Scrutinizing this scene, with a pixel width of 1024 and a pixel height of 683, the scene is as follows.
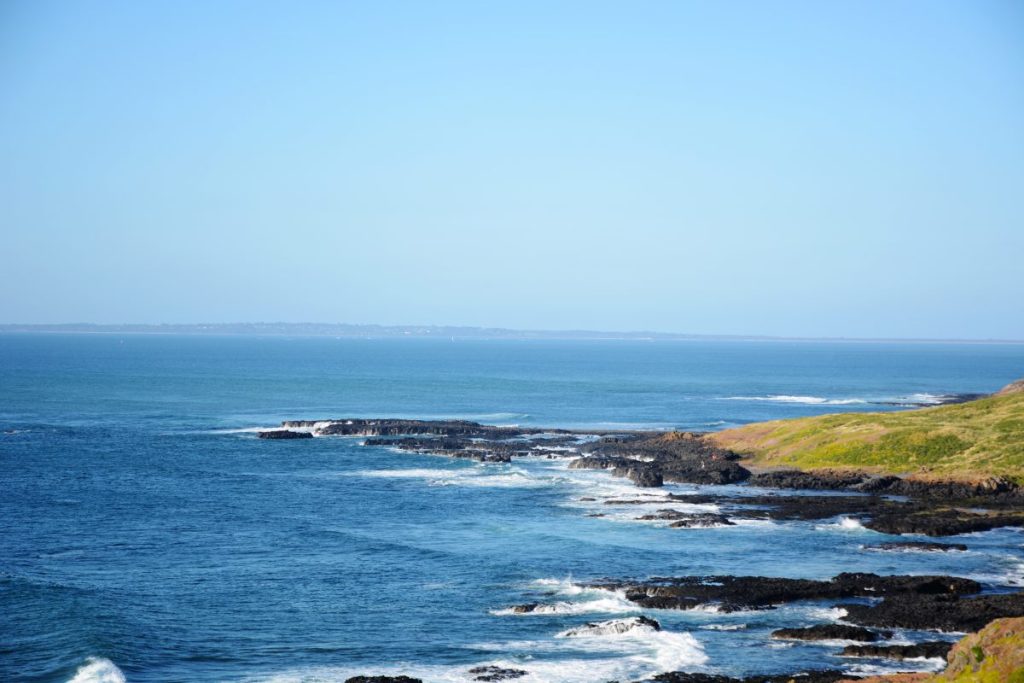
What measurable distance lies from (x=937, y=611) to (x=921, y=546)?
47.5 feet

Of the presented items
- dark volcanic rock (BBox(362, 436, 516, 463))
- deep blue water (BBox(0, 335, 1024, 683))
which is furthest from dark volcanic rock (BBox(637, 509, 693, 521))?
dark volcanic rock (BBox(362, 436, 516, 463))

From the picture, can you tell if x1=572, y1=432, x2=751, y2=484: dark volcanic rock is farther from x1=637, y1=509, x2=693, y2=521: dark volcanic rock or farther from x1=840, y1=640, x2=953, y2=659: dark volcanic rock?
x1=840, y1=640, x2=953, y2=659: dark volcanic rock

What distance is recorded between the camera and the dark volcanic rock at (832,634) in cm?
4241

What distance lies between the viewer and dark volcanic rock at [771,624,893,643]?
42.4 metres

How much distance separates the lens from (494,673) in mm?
39031

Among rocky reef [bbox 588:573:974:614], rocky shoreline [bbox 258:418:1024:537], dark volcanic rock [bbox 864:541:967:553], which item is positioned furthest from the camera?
rocky shoreline [bbox 258:418:1024:537]

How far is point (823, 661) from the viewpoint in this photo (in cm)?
4006

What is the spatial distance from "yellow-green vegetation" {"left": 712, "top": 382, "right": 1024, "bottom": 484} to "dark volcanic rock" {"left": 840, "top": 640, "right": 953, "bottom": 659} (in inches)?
1628

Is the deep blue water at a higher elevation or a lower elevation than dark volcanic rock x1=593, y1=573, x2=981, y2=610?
lower

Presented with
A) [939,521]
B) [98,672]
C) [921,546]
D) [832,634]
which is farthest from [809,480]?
[98,672]

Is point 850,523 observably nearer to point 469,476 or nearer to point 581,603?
point 581,603

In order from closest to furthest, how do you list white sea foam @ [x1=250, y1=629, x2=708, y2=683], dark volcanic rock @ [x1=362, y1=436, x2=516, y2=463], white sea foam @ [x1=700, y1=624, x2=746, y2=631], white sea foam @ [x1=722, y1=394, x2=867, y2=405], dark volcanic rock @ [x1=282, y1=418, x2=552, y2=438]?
white sea foam @ [x1=250, y1=629, x2=708, y2=683] < white sea foam @ [x1=700, y1=624, x2=746, y2=631] < dark volcanic rock @ [x1=362, y1=436, x2=516, y2=463] < dark volcanic rock @ [x1=282, y1=418, x2=552, y2=438] < white sea foam @ [x1=722, y1=394, x2=867, y2=405]

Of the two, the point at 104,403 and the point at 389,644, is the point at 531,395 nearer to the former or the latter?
the point at 104,403

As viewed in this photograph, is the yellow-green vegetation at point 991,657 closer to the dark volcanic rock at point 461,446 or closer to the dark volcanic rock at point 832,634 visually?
the dark volcanic rock at point 832,634
